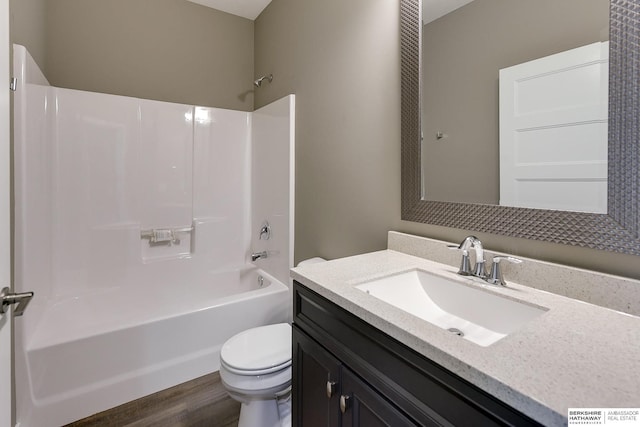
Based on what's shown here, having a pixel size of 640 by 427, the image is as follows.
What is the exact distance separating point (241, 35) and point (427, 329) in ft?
10.1

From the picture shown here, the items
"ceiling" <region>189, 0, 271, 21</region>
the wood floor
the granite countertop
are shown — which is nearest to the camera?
the granite countertop

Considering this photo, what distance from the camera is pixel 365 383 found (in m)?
0.81

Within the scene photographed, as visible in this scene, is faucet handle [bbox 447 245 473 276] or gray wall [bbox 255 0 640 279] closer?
faucet handle [bbox 447 245 473 276]

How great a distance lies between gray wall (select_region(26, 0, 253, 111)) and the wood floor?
218cm

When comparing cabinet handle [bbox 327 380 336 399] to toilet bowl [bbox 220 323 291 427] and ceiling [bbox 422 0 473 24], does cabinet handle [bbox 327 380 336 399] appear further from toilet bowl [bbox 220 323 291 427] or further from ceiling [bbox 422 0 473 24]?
ceiling [bbox 422 0 473 24]

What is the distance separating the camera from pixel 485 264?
1072 mm

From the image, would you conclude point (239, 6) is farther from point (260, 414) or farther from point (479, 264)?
point (260, 414)

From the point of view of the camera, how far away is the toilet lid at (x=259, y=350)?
1377mm

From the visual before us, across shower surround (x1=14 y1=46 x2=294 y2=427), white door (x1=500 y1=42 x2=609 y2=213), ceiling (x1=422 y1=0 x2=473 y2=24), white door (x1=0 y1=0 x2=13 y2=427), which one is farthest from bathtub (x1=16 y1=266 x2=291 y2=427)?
ceiling (x1=422 y1=0 x2=473 y2=24)

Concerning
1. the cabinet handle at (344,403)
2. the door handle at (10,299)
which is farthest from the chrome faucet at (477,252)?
the door handle at (10,299)

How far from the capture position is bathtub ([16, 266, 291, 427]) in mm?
1556

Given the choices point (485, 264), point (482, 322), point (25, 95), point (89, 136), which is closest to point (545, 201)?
point (485, 264)

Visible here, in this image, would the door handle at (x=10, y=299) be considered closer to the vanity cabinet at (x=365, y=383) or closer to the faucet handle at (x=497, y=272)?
the vanity cabinet at (x=365, y=383)

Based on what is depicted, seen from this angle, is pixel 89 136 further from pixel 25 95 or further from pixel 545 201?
pixel 545 201
